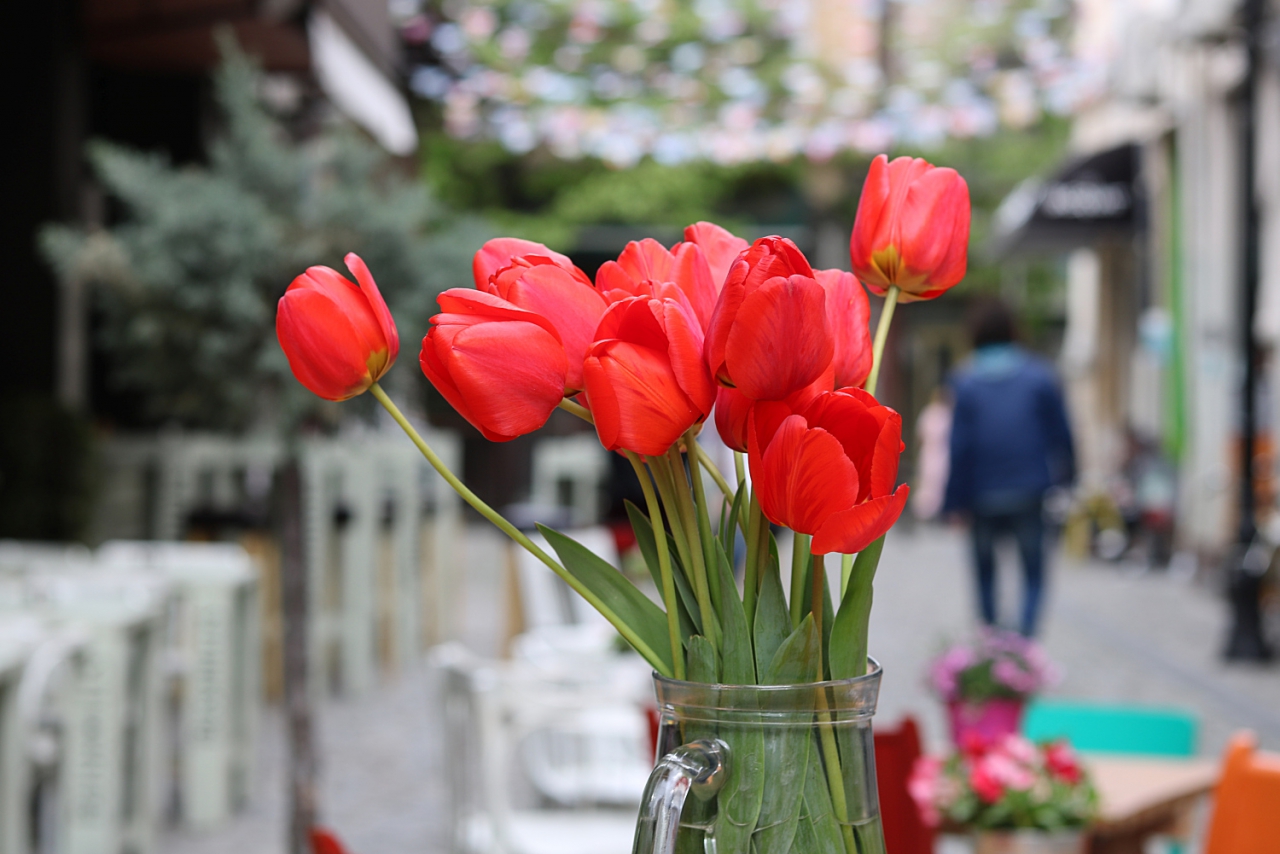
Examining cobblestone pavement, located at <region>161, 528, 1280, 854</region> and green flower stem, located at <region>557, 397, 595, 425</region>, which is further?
cobblestone pavement, located at <region>161, 528, 1280, 854</region>

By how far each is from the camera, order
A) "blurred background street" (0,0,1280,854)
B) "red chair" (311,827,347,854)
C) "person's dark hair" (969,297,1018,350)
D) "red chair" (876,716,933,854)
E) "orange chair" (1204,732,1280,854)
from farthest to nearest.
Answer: "person's dark hair" (969,297,1018,350) < "blurred background street" (0,0,1280,854) < "orange chair" (1204,732,1280,854) < "red chair" (876,716,933,854) < "red chair" (311,827,347,854)

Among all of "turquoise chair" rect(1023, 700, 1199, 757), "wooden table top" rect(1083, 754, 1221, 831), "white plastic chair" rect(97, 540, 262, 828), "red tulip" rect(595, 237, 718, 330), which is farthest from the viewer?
"white plastic chair" rect(97, 540, 262, 828)

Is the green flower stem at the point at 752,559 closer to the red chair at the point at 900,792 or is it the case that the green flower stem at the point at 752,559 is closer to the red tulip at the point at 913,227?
the red tulip at the point at 913,227

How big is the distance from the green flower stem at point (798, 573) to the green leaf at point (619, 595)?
7 centimetres

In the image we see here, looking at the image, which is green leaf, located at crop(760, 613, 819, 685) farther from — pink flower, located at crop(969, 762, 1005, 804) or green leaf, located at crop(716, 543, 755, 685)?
pink flower, located at crop(969, 762, 1005, 804)

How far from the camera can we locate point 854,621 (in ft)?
2.36

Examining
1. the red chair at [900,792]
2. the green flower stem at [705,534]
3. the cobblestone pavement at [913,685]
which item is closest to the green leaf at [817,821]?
the green flower stem at [705,534]

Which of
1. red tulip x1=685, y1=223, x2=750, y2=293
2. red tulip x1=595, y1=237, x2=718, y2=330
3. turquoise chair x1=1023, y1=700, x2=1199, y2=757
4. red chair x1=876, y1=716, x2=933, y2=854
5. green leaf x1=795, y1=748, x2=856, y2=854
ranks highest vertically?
red tulip x1=685, y1=223, x2=750, y2=293

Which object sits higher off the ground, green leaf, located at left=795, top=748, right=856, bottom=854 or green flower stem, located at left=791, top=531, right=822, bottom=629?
green flower stem, located at left=791, top=531, right=822, bottom=629

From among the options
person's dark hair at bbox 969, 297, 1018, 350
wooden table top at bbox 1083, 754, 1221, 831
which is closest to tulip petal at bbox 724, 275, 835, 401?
wooden table top at bbox 1083, 754, 1221, 831

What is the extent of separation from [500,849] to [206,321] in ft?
4.57

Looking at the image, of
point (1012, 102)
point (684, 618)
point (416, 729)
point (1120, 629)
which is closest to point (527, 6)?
point (1012, 102)

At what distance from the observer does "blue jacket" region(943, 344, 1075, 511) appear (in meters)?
6.37

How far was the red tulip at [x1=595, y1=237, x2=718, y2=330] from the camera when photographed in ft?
2.42
